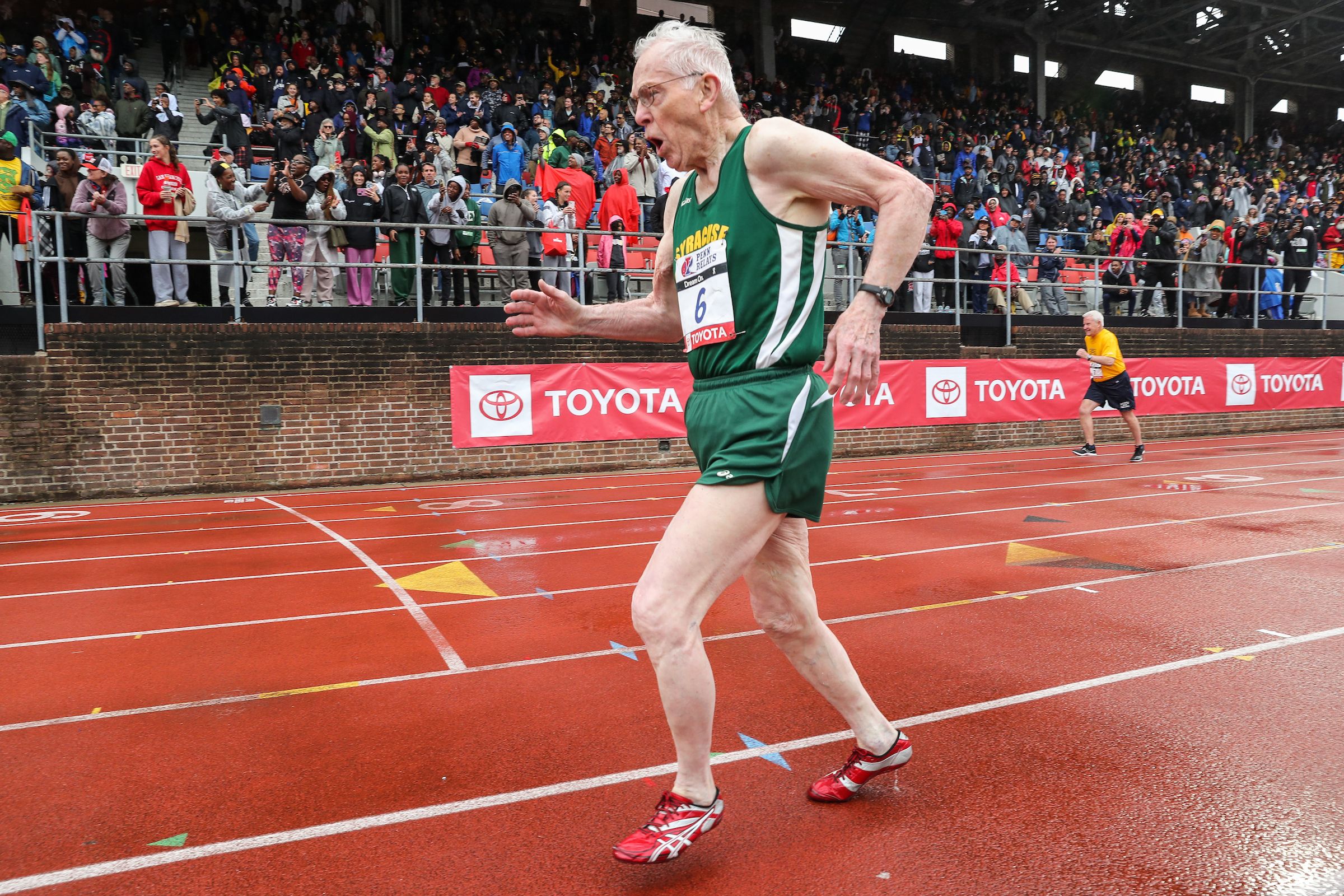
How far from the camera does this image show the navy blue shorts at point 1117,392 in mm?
14164

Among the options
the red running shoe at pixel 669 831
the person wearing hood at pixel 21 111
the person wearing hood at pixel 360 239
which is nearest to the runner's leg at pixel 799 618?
the red running shoe at pixel 669 831

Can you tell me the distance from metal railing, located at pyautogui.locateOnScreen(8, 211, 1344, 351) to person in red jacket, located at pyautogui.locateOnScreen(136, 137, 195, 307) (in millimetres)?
205

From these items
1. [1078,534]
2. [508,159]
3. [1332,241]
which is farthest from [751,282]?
[1332,241]

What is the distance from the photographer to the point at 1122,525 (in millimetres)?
8555

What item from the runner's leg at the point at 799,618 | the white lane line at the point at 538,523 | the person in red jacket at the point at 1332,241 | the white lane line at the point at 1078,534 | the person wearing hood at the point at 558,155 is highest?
the person wearing hood at the point at 558,155

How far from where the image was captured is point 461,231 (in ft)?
42.8

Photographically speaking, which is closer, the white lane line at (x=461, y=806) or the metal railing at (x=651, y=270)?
the white lane line at (x=461, y=806)

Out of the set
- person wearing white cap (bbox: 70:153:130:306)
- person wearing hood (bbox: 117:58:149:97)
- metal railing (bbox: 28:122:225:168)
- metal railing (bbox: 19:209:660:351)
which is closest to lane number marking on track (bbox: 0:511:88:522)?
metal railing (bbox: 19:209:660:351)

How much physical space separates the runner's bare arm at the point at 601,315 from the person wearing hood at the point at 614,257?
10.2 metres

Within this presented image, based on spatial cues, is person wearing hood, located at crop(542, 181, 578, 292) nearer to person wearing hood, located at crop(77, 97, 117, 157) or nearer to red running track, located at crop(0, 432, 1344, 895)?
red running track, located at crop(0, 432, 1344, 895)

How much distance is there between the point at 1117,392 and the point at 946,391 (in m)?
2.77

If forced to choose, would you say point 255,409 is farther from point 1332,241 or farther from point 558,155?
point 1332,241

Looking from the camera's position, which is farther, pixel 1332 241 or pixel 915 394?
pixel 1332 241

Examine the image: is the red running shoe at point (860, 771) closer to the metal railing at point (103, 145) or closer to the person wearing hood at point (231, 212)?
the person wearing hood at point (231, 212)
